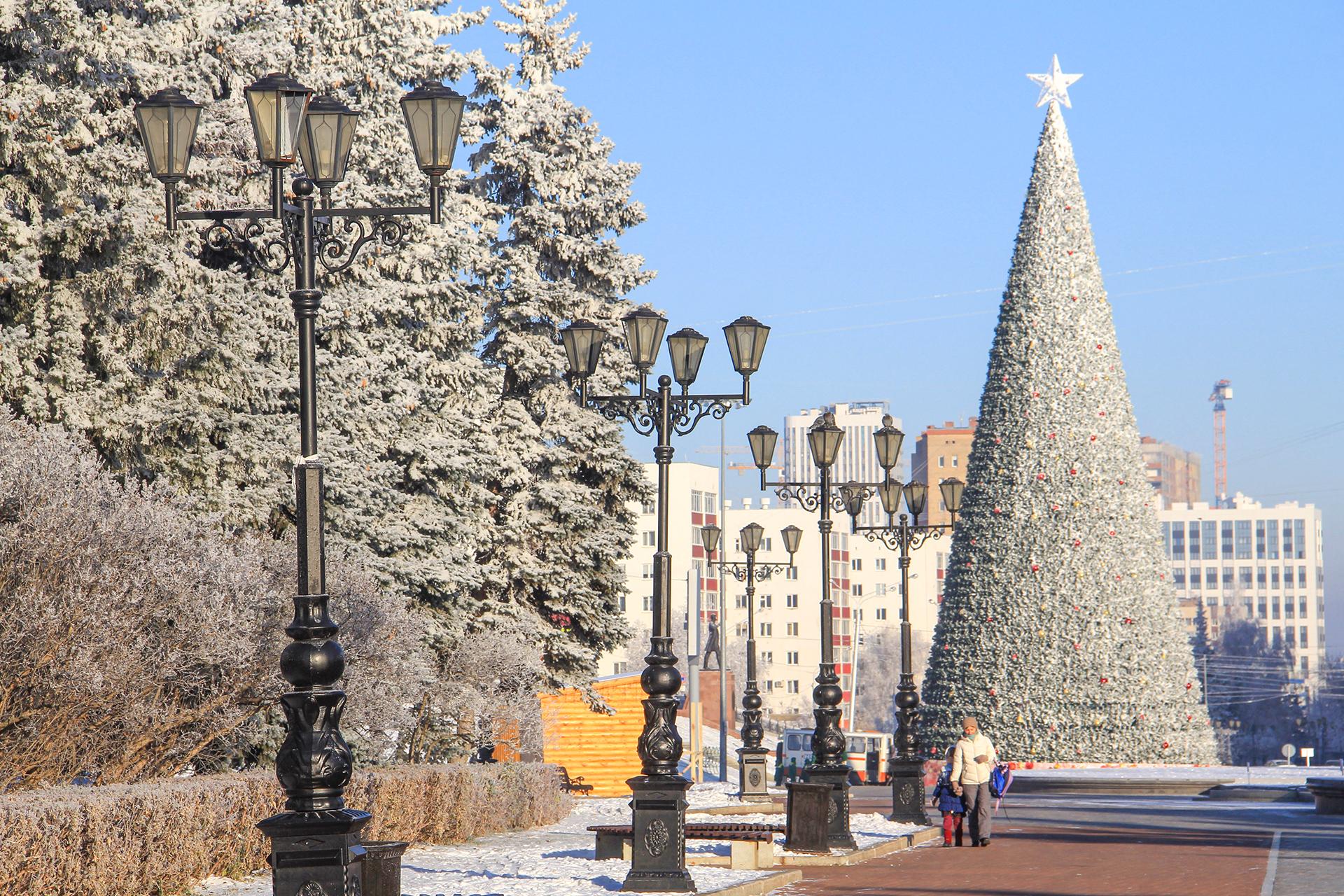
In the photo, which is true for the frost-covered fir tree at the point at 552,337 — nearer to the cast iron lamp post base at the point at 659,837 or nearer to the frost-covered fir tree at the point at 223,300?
the frost-covered fir tree at the point at 223,300

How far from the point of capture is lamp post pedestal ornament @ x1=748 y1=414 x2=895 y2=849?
19.6m

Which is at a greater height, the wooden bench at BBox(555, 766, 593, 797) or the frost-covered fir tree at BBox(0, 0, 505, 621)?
the frost-covered fir tree at BBox(0, 0, 505, 621)

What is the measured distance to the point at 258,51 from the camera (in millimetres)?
22875

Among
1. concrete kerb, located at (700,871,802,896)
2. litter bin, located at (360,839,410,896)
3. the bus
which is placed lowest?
the bus

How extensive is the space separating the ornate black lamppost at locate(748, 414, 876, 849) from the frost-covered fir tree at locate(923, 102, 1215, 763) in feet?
48.8

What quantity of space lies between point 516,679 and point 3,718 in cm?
1258

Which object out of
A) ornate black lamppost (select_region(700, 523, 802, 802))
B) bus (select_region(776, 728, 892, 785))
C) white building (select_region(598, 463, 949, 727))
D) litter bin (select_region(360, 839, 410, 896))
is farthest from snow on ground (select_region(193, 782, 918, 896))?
white building (select_region(598, 463, 949, 727))

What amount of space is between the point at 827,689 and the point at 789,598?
11924 cm

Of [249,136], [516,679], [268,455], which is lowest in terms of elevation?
[516,679]

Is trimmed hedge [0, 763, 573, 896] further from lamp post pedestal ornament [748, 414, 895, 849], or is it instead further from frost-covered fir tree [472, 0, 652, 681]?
→ frost-covered fir tree [472, 0, 652, 681]

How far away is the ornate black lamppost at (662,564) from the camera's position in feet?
48.6

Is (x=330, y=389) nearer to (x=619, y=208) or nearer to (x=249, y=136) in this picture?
(x=249, y=136)

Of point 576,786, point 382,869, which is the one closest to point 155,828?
point 382,869

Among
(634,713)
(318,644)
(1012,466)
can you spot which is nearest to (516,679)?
(634,713)
